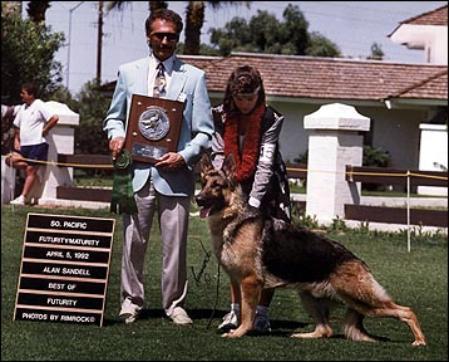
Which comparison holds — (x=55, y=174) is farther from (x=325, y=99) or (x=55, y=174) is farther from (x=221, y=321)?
(x=325, y=99)

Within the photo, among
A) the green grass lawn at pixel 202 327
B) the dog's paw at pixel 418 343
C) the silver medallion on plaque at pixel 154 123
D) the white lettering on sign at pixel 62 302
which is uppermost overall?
the silver medallion on plaque at pixel 154 123

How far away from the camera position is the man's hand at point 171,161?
A: 6.26 meters

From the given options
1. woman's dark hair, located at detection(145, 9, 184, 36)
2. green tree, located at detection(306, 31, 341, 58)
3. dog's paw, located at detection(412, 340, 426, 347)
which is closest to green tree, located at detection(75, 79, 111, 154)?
woman's dark hair, located at detection(145, 9, 184, 36)

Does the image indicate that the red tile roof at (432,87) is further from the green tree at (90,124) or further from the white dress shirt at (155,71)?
the white dress shirt at (155,71)

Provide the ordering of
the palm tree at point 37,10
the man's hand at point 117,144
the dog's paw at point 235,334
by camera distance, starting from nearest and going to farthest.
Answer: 1. the man's hand at point 117,144
2. the dog's paw at point 235,334
3. the palm tree at point 37,10

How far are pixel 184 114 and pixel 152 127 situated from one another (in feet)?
0.60

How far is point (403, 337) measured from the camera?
6840 millimetres

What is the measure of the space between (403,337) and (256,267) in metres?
1.05

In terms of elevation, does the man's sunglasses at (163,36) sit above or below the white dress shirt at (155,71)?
above

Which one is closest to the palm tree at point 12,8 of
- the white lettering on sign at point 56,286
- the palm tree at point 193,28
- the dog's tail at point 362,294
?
the palm tree at point 193,28

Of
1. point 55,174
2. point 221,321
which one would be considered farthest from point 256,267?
point 55,174

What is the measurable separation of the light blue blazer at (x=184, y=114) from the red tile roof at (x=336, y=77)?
7.52 metres

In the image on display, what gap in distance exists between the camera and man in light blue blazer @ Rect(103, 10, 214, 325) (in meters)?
6.27

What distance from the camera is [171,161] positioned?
6266mm
